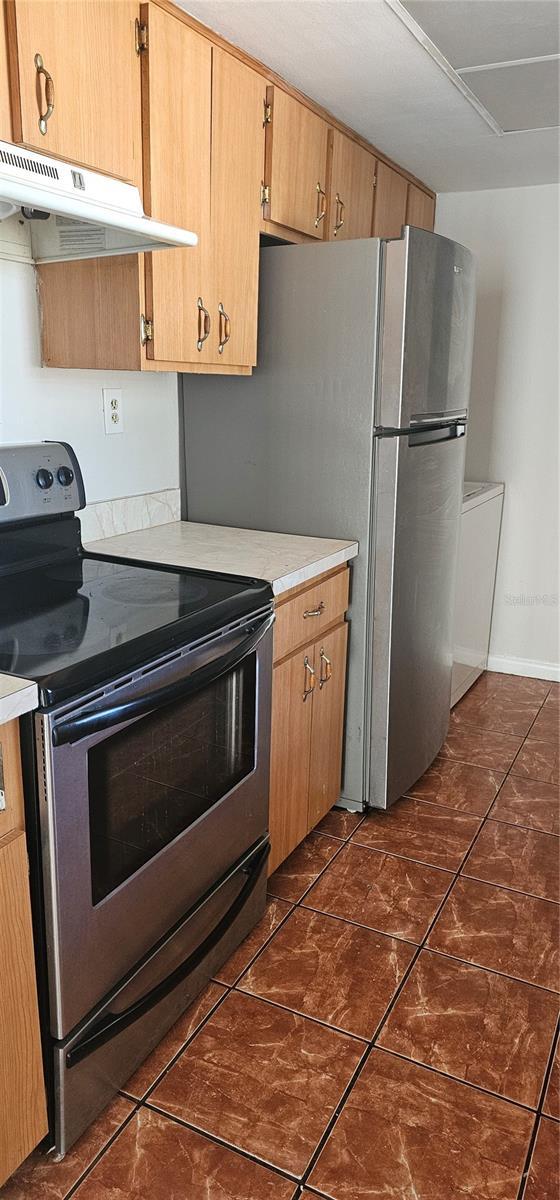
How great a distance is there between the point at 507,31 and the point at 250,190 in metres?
0.72

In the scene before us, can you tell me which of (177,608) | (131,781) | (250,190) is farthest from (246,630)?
(250,190)

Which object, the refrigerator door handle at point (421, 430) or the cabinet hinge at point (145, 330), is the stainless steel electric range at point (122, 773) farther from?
the refrigerator door handle at point (421, 430)

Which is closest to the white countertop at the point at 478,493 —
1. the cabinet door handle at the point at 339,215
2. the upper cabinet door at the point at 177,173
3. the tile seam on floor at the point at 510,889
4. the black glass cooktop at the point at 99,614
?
the cabinet door handle at the point at 339,215

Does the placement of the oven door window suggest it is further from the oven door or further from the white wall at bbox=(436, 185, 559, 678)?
the white wall at bbox=(436, 185, 559, 678)

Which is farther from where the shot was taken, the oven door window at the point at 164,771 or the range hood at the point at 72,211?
the oven door window at the point at 164,771

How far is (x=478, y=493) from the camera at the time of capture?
11.4 feet

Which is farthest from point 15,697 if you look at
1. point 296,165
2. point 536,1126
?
point 296,165

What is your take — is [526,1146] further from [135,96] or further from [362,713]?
[135,96]

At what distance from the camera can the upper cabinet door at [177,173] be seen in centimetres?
180

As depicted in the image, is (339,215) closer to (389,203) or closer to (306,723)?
(389,203)

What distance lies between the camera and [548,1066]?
1.68 meters

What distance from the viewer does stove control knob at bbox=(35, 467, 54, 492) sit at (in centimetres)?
182

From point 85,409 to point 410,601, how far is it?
1.09 metres

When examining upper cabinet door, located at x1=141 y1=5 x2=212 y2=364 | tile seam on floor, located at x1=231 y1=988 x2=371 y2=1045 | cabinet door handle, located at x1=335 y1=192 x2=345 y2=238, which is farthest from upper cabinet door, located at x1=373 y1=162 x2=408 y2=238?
tile seam on floor, located at x1=231 y1=988 x2=371 y2=1045
